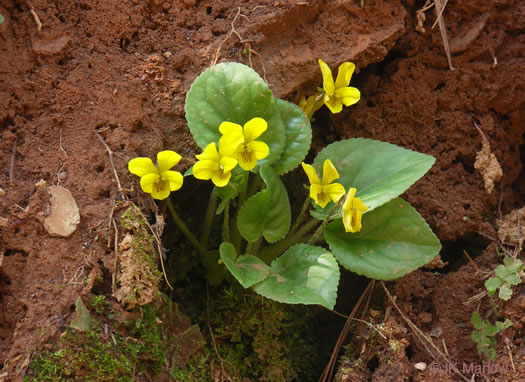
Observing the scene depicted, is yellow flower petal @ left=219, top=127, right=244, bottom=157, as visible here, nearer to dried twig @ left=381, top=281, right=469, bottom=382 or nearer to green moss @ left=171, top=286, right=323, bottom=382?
green moss @ left=171, top=286, right=323, bottom=382

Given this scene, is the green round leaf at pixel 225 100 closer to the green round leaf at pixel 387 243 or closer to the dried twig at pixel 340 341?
the green round leaf at pixel 387 243

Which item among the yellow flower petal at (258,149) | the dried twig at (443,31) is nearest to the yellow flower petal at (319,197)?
the yellow flower petal at (258,149)

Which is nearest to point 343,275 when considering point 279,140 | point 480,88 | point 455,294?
point 455,294

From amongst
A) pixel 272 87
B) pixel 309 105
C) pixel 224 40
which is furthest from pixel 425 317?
pixel 224 40

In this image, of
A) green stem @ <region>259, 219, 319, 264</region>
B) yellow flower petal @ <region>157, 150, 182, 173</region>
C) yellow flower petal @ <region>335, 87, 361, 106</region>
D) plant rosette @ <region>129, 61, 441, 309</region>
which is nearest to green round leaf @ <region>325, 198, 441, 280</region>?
plant rosette @ <region>129, 61, 441, 309</region>

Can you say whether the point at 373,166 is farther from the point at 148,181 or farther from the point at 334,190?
the point at 148,181
